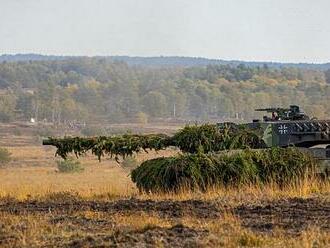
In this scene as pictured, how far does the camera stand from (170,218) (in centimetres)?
1370

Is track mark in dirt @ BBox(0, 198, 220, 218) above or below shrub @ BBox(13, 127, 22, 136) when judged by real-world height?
above

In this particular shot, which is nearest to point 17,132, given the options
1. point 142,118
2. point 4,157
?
point 142,118

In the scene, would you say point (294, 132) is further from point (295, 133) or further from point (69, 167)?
point (69, 167)

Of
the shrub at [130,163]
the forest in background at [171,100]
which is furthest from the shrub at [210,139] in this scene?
the forest in background at [171,100]

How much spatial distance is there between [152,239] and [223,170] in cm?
868

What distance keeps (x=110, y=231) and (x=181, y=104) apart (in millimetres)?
156348

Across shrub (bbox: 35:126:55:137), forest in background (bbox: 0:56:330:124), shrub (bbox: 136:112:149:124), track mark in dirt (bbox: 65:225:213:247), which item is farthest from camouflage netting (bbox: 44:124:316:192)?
shrub (bbox: 136:112:149:124)

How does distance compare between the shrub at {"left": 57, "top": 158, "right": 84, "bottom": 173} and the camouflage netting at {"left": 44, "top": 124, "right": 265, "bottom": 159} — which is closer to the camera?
the camouflage netting at {"left": 44, "top": 124, "right": 265, "bottom": 159}

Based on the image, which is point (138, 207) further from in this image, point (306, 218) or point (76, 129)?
point (76, 129)

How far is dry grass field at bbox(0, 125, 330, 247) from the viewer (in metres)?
10.8

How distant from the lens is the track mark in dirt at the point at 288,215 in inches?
483

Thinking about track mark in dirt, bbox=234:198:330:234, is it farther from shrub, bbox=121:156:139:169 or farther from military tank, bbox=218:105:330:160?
shrub, bbox=121:156:139:169

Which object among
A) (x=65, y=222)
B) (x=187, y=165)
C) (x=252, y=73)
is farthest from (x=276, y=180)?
(x=252, y=73)

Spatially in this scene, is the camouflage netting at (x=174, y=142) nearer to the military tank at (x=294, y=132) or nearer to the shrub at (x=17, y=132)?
the military tank at (x=294, y=132)
